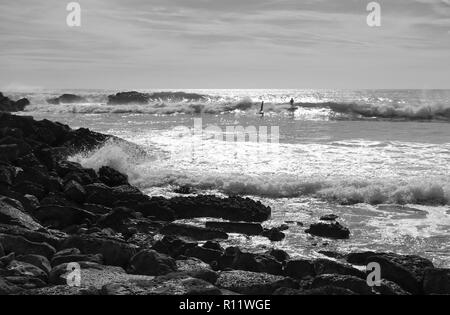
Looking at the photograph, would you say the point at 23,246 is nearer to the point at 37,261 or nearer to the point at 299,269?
the point at 37,261

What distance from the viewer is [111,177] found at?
42.6 feet

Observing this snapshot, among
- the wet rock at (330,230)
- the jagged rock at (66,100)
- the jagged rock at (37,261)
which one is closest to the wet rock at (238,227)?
the wet rock at (330,230)

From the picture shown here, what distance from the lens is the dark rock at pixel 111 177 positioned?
12.9 meters

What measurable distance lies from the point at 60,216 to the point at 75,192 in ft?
5.48

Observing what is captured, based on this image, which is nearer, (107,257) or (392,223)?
(107,257)

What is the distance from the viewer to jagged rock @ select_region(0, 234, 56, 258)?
688 centimetres

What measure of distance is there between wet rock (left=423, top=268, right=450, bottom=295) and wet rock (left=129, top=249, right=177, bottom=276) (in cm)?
287

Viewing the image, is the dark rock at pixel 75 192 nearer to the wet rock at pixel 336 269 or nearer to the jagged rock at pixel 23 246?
the jagged rock at pixel 23 246

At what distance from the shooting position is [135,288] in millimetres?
5180

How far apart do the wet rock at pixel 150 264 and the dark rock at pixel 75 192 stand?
178 inches

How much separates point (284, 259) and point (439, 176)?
720 centimetres

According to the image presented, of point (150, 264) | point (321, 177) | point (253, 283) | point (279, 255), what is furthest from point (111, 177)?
point (253, 283)
